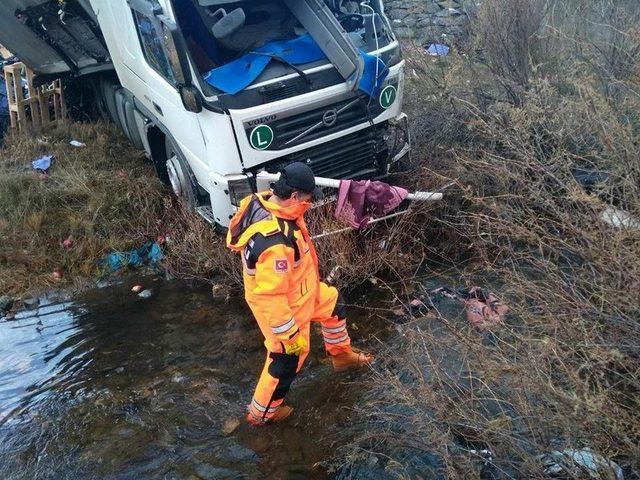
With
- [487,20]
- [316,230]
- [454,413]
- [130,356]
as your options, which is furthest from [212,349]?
[487,20]

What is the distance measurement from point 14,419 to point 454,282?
11.7 ft

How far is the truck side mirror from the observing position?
4.54m

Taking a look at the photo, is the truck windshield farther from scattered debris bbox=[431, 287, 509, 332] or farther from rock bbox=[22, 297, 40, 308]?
rock bbox=[22, 297, 40, 308]

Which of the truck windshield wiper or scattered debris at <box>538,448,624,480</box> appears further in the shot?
the truck windshield wiper

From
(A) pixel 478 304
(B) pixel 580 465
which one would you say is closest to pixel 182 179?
(A) pixel 478 304

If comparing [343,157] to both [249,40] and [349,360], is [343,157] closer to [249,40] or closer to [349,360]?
[249,40]

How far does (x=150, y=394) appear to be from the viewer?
13.8ft

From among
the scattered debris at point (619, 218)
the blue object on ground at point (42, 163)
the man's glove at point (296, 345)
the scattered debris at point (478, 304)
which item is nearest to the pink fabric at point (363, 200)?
the scattered debris at point (478, 304)

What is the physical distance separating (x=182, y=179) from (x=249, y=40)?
149 cm

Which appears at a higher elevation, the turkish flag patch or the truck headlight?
the turkish flag patch

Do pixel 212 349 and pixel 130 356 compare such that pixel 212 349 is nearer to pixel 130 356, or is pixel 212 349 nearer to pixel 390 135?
pixel 130 356

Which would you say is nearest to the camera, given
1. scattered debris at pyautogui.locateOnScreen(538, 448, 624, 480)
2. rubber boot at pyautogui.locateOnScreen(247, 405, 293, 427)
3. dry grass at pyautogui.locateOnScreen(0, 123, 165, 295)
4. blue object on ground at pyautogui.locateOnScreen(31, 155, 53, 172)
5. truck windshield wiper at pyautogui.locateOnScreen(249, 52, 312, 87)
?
scattered debris at pyautogui.locateOnScreen(538, 448, 624, 480)

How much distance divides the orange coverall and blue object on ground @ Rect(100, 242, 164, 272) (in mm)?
2688

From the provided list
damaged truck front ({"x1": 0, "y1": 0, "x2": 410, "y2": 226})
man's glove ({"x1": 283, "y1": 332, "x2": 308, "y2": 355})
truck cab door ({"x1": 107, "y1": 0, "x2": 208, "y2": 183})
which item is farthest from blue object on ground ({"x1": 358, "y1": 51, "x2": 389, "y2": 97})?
man's glove ({"x1": 283, "y1": 332, "x2": 308, "y2": 355})
